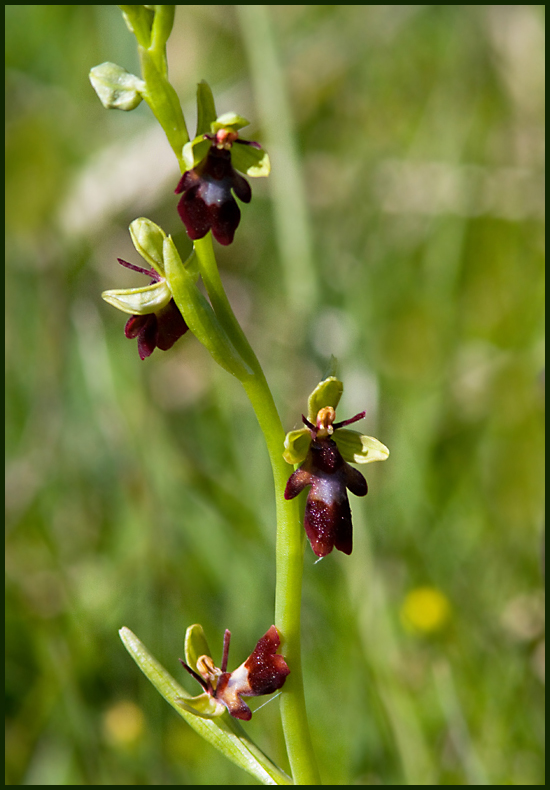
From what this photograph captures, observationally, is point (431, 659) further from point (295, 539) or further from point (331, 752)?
point (295, 539)

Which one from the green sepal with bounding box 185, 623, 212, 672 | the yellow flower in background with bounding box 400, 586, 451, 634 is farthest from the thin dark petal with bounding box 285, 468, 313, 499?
the yellow flower in background with bounding box 400, 586, 451, 634

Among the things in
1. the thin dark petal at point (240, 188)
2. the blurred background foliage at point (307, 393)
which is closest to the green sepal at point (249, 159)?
the thin dark petal at point (240, 188)

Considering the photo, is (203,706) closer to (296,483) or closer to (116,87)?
(296,483)

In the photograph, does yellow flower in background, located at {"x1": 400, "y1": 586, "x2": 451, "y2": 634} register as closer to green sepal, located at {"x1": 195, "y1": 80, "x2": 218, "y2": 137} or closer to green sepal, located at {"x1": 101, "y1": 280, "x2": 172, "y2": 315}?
green sepal, located at {"x1": 101, "y1": 280, "x2": 172, "y2": 315}

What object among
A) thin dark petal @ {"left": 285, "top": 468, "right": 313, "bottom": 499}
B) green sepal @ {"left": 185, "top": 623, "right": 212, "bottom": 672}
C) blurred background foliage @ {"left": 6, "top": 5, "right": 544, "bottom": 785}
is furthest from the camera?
blurred background foliage @ {"left": 6, "top": 5, "right": 544, "bottom": 785}

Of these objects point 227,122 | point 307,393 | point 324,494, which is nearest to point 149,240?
point 227,122

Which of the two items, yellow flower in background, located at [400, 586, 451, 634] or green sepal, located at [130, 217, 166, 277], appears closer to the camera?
green sepal, located at [130, 217, 166, 277]

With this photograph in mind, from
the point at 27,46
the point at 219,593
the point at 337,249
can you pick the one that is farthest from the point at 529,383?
the point at 27,46
